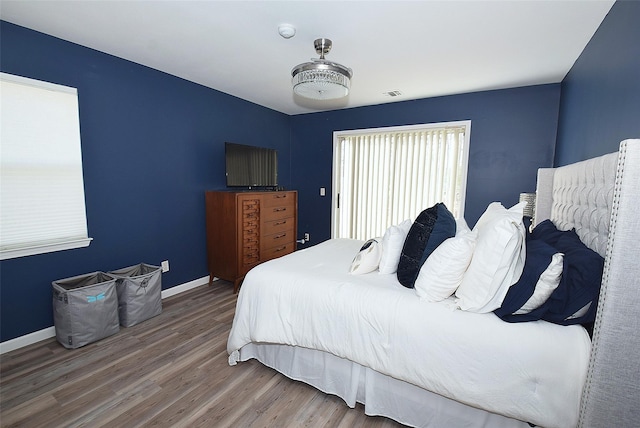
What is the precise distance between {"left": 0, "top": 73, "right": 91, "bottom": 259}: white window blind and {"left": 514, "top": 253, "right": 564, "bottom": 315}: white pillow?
3.34 metres

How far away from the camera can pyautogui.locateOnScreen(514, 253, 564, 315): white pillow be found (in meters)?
1.26

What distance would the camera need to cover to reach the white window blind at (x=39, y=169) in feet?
6.91

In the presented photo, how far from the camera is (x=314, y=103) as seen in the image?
163 inches

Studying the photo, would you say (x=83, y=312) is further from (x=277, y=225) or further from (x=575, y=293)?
(x=575, y=293)

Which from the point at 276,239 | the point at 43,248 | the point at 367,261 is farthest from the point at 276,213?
the point at 43,248

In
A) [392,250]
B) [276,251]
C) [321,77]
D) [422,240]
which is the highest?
[321,77]

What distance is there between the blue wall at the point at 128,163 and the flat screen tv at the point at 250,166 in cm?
23

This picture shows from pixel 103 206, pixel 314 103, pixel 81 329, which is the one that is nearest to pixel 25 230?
pixel 103 206

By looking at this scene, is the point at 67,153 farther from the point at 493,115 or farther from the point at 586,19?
the point at 493,115

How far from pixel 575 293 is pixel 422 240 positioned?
0.71 meters

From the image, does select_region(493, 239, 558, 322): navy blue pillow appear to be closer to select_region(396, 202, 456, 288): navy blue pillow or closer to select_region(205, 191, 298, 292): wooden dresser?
select_region(396, 202, 456, 288): navy blue pillow

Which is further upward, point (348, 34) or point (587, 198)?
point (348, 34)

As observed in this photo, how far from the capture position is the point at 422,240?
1.71 meters

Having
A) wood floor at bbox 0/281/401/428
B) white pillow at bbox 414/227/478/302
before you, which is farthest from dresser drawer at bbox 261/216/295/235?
white pillow at bbox 414/227/478/302
